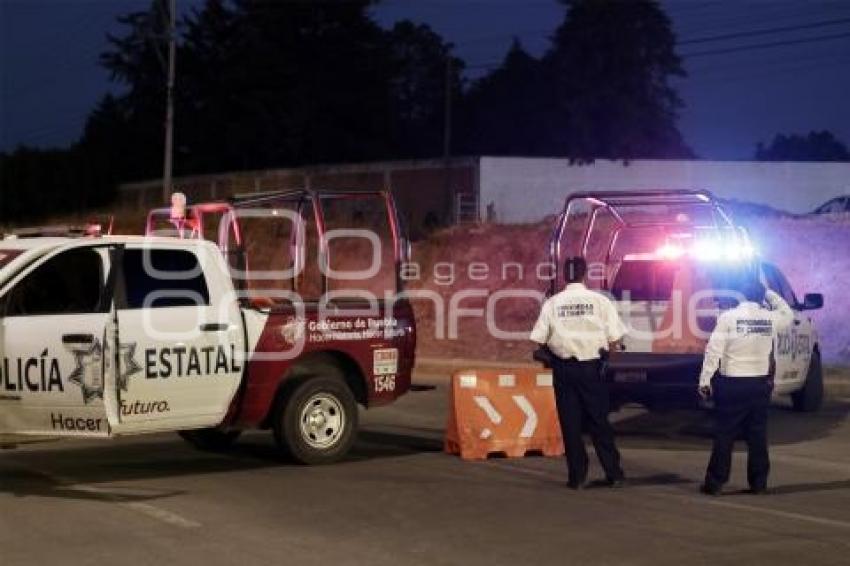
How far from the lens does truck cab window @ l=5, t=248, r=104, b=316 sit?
9.56m

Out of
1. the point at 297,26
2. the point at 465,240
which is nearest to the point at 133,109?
the point at 297,26

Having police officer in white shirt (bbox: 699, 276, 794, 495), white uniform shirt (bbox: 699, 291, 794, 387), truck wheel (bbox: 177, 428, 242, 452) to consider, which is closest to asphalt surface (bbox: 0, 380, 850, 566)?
truck wheel (bbox: 177, 428, 242, 452)

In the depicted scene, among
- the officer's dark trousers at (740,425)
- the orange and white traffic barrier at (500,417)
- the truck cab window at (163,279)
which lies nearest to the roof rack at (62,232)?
the truck cab window at (163,279)

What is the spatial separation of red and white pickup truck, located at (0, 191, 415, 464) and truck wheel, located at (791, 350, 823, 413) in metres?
5.88

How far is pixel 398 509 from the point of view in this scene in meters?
9.00

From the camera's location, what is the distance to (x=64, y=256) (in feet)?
32.0

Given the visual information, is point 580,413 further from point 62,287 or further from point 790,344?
point 790,344

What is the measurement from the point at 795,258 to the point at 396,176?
27975 mm

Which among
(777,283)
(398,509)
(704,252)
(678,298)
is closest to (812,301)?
(777,283)

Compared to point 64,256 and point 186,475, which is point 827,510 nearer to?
point 186,475

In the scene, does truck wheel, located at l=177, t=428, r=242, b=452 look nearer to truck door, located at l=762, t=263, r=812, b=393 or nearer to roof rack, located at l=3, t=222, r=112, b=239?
roof rack, located at l=3, t=222, r=112, b=239

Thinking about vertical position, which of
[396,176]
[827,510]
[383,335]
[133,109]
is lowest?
[827,510]

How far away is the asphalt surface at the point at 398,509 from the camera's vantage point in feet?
24.9

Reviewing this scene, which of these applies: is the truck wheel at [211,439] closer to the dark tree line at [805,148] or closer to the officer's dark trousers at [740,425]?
the officer's dark trousers at [740,425]
